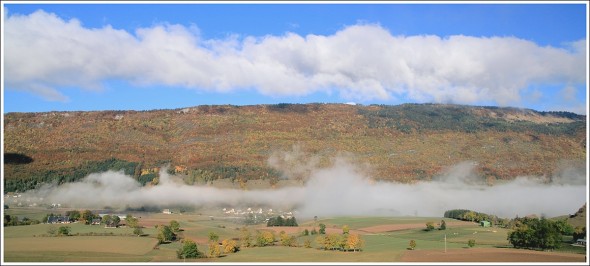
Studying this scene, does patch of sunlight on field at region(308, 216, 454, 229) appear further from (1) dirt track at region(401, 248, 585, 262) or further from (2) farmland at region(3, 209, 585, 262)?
(1) dirt track at region(401, 248, 585, 262)

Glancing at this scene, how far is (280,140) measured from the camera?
157 m

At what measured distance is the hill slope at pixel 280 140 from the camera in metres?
132

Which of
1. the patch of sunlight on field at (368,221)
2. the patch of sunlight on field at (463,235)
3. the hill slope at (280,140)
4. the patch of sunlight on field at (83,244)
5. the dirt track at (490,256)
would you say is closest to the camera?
the dirt track at (490,256)

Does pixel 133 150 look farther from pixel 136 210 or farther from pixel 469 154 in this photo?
pixel 469 154

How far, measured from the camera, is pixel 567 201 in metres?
112

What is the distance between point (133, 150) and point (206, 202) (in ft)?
121

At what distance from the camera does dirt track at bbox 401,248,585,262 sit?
5144cm

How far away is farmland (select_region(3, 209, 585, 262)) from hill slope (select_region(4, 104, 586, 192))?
1368 inches

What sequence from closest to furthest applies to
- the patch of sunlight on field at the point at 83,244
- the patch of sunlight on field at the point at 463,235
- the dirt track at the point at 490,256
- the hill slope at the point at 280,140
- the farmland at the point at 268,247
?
the dirt track at the point at 490,256
the farmland at the point at 268,247
the patch of sunlight on field at the point at 83,244
the patch of sunlight on field at the point at 463,235
the hill slope at the point at 280,140

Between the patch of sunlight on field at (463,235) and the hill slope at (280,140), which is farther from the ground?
the hill slope at (280,140)

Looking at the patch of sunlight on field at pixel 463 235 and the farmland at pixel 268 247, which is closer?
the farmland at pixel 268 247

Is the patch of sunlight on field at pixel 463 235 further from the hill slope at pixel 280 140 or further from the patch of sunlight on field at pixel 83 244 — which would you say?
the hill slope at pixel 280 140

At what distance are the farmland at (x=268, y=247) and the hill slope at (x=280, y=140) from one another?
34751mm

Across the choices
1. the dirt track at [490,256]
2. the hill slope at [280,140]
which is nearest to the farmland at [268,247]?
the dirt track at [490,256]
